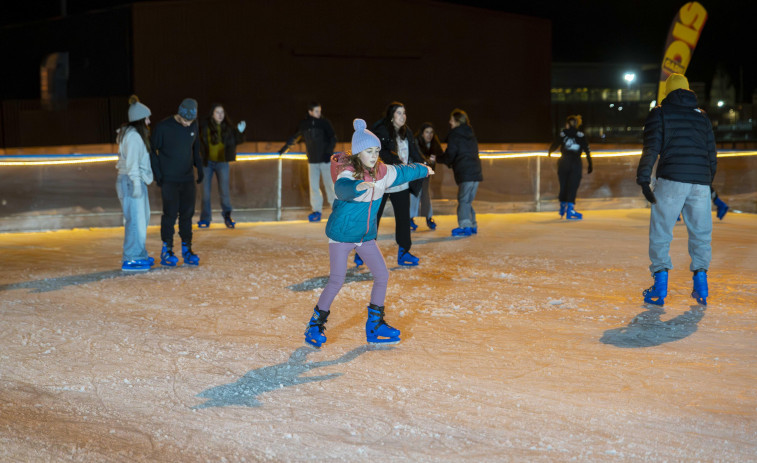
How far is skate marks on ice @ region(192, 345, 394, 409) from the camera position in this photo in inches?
177

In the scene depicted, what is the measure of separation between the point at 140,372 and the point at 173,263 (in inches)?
156

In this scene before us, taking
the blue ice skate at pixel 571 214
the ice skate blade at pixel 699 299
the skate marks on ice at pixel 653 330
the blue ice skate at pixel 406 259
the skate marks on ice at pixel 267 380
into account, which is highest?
the blue ice skate at pixel 571 214

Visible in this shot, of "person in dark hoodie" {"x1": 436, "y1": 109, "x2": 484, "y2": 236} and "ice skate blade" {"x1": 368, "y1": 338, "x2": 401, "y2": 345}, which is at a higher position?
"person in dark hoodie" {"x1": 436, "y1": 109, "x2": 484, "y2": 236}

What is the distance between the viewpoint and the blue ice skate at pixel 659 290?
6.83 meters

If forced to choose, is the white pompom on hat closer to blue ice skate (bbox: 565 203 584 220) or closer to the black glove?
the black glove

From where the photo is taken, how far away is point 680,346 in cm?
557

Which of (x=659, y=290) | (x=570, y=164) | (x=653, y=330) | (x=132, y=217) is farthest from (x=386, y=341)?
(x=570, y=164)

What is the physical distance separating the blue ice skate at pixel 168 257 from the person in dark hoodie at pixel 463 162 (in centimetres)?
380

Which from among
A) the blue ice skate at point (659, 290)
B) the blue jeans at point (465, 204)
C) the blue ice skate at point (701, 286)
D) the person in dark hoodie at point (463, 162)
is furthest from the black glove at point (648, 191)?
the blue jeans at point (465, 204)

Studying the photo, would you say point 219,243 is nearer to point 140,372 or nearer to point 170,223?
point 170,223

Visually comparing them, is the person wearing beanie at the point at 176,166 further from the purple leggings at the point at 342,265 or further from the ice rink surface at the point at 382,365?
the purple leggings at the point at 342,265

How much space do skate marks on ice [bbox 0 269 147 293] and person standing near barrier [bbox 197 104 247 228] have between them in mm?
3867

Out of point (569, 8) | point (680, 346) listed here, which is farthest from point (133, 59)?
point (569, 8)

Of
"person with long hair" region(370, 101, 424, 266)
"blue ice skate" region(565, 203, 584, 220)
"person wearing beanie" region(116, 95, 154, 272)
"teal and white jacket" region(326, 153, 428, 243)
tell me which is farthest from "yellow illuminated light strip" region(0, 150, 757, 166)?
"teal and white jacket" region(326, 153, 428, 243)
